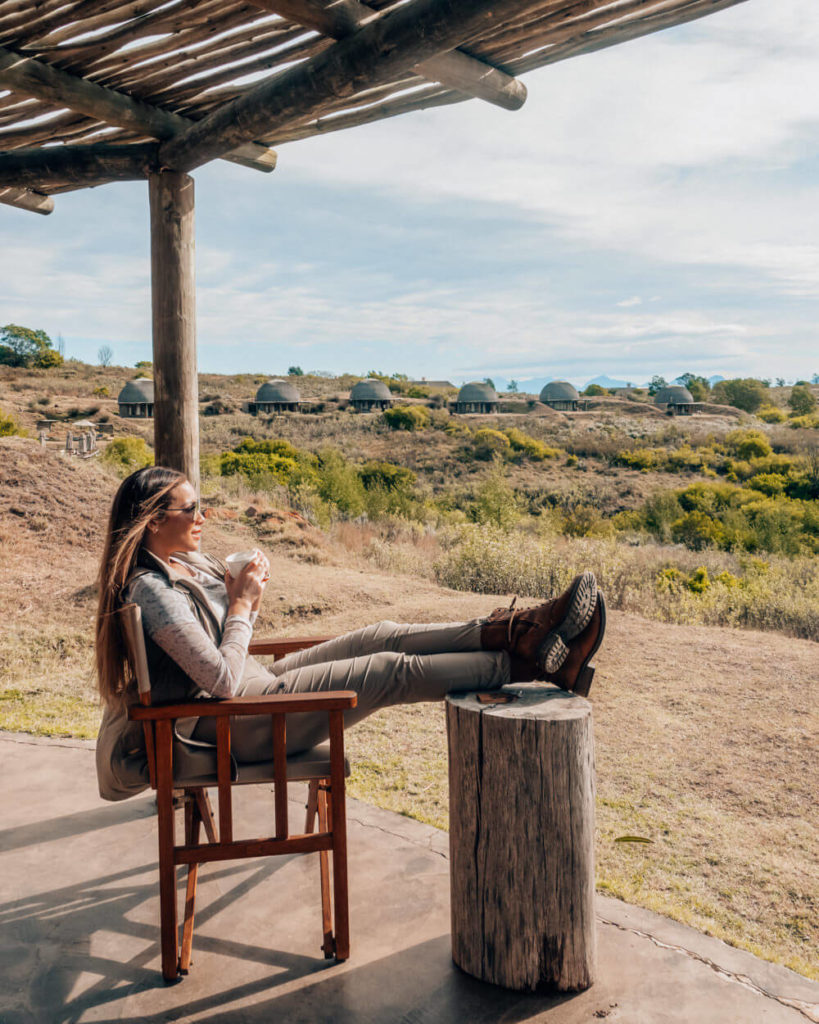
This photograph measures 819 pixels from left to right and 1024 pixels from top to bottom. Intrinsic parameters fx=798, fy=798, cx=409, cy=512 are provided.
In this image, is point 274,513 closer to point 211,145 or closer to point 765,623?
point 765,623

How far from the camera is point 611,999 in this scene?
2.00 meters

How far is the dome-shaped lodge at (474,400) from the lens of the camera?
3834 cm

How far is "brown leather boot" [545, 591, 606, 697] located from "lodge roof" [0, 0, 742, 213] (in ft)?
5.28

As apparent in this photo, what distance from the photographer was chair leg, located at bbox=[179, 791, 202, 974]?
215 centimetres

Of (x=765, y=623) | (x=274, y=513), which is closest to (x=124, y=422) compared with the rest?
(x=274, y=513)

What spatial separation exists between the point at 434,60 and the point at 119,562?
168 centimetres

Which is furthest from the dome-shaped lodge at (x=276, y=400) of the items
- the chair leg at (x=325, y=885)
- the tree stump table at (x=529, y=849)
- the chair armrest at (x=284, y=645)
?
the tree stump table at (x=529, y=849)

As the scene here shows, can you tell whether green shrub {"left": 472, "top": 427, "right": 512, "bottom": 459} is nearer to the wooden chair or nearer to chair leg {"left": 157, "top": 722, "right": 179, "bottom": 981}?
the wooden chair

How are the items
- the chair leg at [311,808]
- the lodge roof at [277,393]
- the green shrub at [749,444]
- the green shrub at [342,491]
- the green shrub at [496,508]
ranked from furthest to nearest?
the lodge roof at [277,393] → the green shrub at [749,444] → the green shrub at [342,491] → the green shrub at [496,508] → the chair leg at [311,808]

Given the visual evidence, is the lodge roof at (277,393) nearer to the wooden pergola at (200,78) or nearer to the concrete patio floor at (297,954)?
the wooden pergola at (200,78)

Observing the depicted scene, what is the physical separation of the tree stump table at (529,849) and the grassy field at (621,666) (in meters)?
0.63

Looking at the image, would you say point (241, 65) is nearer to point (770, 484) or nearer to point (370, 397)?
point (770, 484)

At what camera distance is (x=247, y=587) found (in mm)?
2316

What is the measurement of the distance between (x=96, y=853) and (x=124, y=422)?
27.0 m
